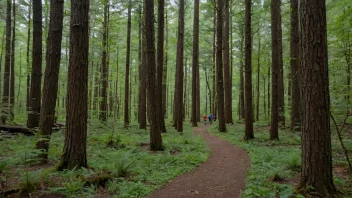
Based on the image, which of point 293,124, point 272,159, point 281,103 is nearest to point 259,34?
point 281,103

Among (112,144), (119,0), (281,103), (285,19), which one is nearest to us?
(112,144)

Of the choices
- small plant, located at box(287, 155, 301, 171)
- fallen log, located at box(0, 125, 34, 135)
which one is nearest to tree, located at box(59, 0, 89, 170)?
small plant, located at box(287, 155, 301, 171)

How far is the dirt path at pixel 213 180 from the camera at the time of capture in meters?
4.86

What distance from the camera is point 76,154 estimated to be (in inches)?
230

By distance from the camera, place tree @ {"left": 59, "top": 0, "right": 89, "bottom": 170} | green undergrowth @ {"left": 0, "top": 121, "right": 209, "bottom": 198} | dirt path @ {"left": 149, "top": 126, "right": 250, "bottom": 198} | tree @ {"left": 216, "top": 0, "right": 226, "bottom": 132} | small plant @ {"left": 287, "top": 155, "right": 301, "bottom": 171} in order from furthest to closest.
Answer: tree @ {"left": 216, "top": 0, "right": 226, "bottom": 132}, small plant @ {"left": 287, "top": 155, "right": 301, "bottom": 171}, tree @ {"left": 59, "top": 0, "right": 89, "bottom": 170}, dirt path @ {"left": 149, "top": 126, "right": 250, "bottom": 198}, green undergrowth @ {"left": 0, "top": 121, "right": 209, "bottom": 198}

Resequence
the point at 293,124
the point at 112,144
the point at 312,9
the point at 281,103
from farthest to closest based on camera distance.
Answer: the point at 281,103, the point at 293,124, the point at 112,144, the point at 312,9

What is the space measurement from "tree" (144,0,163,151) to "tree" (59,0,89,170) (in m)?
3.15

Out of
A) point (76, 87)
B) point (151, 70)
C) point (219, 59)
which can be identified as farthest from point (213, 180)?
point (219, 59)

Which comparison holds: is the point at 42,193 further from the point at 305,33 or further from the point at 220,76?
the point at 220,76

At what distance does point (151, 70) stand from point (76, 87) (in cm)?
357

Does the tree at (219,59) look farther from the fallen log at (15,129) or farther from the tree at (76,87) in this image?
the fallen log at (15,129)

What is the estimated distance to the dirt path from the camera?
4859mm

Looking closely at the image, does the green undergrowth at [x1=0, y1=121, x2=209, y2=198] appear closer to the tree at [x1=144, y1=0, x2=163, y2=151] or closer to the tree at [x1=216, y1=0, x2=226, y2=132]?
the tree at [x1=144, y1=0, x2=163, y2=151]

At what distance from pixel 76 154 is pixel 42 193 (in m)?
1.46
